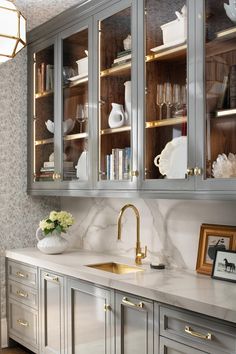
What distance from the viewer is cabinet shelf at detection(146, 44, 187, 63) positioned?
249 cm

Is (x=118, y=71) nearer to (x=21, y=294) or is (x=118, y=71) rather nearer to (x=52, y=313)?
(x=52, y=313)

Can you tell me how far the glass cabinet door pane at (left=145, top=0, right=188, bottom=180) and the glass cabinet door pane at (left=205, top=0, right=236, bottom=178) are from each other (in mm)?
164

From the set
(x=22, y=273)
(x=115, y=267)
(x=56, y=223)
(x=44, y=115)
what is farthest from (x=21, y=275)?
(x=44, y=115)

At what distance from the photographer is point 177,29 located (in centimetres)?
253

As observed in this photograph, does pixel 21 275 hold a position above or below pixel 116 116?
below

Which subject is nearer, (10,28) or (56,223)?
(10,28)

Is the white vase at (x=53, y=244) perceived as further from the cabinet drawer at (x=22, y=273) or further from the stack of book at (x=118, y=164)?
the stack of book at (x=118, y=164)

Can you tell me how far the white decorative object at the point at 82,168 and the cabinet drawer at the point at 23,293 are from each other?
3.03 ft

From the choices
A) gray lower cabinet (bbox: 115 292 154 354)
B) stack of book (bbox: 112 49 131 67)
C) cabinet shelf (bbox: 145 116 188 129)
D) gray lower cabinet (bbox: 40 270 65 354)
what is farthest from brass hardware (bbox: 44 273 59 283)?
stack of book (bbox: 112 49 131 67)

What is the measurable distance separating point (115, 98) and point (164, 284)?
4.03 ft

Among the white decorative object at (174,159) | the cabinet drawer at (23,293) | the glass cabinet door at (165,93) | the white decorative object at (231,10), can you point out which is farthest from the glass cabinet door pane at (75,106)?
the white decorative object at (231,10)

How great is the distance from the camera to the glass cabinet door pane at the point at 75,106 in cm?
326

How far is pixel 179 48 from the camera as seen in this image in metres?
2.51

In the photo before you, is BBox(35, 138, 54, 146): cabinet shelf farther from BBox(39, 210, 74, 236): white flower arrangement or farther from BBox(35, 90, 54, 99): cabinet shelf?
BBox(39, 210, 74, 236): white flower arrangement
